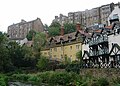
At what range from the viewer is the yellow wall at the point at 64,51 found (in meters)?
76.2

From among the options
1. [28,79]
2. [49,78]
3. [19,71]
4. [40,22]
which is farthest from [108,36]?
[40,22]

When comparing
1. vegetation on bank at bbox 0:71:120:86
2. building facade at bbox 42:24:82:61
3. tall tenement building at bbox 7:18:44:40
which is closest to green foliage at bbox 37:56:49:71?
building facade at bbox 42:24:82:61

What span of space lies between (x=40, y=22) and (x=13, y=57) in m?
67.2

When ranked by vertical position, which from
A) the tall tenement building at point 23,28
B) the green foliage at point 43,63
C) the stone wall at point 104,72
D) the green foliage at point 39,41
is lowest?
the stone wall at point 104,72

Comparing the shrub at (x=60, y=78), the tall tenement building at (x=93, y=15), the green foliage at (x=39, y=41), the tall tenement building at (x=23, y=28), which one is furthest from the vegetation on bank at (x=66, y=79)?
the tall tenement building at (x=23, y=28)

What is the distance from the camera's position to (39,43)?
89312 millimetres

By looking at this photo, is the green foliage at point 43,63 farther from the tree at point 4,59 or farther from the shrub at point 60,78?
the shrub at point 60,78

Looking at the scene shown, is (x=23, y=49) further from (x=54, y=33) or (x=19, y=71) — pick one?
(x=54, y=33)

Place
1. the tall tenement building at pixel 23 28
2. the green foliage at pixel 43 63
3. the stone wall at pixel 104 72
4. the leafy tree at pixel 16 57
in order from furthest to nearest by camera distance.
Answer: the tall tenement building at pixel 23 28, the leafy tree at pixel 16 57, the green foliage at pixel 43 63, the stone wall at pixel 104 72

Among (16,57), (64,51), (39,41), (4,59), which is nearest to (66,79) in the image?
(64,51)

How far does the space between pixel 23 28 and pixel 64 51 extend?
8729cm

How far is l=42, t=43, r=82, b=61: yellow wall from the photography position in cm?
7619

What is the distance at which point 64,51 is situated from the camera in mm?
81000

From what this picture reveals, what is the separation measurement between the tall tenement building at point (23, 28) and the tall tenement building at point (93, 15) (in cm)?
1760
